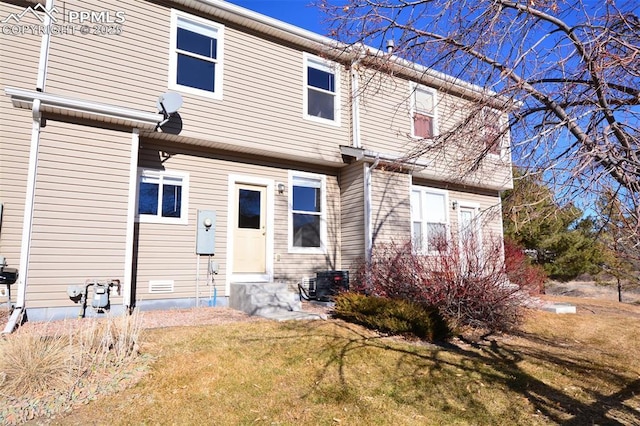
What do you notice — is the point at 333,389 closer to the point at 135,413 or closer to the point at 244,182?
the point at 135,413

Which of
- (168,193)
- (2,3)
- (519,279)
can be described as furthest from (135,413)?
(2,3)

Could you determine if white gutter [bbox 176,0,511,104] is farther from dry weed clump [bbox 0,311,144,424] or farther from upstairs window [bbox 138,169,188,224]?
dry weed clump [bbox 0,311,144,424]

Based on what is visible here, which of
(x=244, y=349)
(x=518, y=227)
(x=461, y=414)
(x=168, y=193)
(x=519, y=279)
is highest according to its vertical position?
(x=168, y=193)

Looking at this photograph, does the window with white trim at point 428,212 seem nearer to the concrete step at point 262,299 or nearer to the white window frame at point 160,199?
the concrete step at point 262,299

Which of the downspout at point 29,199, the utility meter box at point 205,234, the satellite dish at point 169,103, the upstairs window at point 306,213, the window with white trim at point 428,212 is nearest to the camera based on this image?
the downspout at point 29,199

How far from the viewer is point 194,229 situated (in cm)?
817

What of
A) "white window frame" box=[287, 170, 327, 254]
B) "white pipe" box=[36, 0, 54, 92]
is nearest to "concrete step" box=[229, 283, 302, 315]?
"white window frame" box=[287, 170, 327, 254]

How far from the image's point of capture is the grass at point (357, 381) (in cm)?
357

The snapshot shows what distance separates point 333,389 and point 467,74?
146 inches

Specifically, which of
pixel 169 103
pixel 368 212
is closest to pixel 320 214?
pixel 368 212

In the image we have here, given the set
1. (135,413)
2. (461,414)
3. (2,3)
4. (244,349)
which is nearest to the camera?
(135,413)

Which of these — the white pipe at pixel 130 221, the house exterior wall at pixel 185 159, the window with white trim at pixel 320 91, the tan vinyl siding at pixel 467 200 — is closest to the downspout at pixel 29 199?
the house exterior wall at pixel 185 159

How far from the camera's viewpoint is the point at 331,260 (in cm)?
1001

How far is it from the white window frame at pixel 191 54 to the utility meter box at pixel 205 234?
95.8 inches
